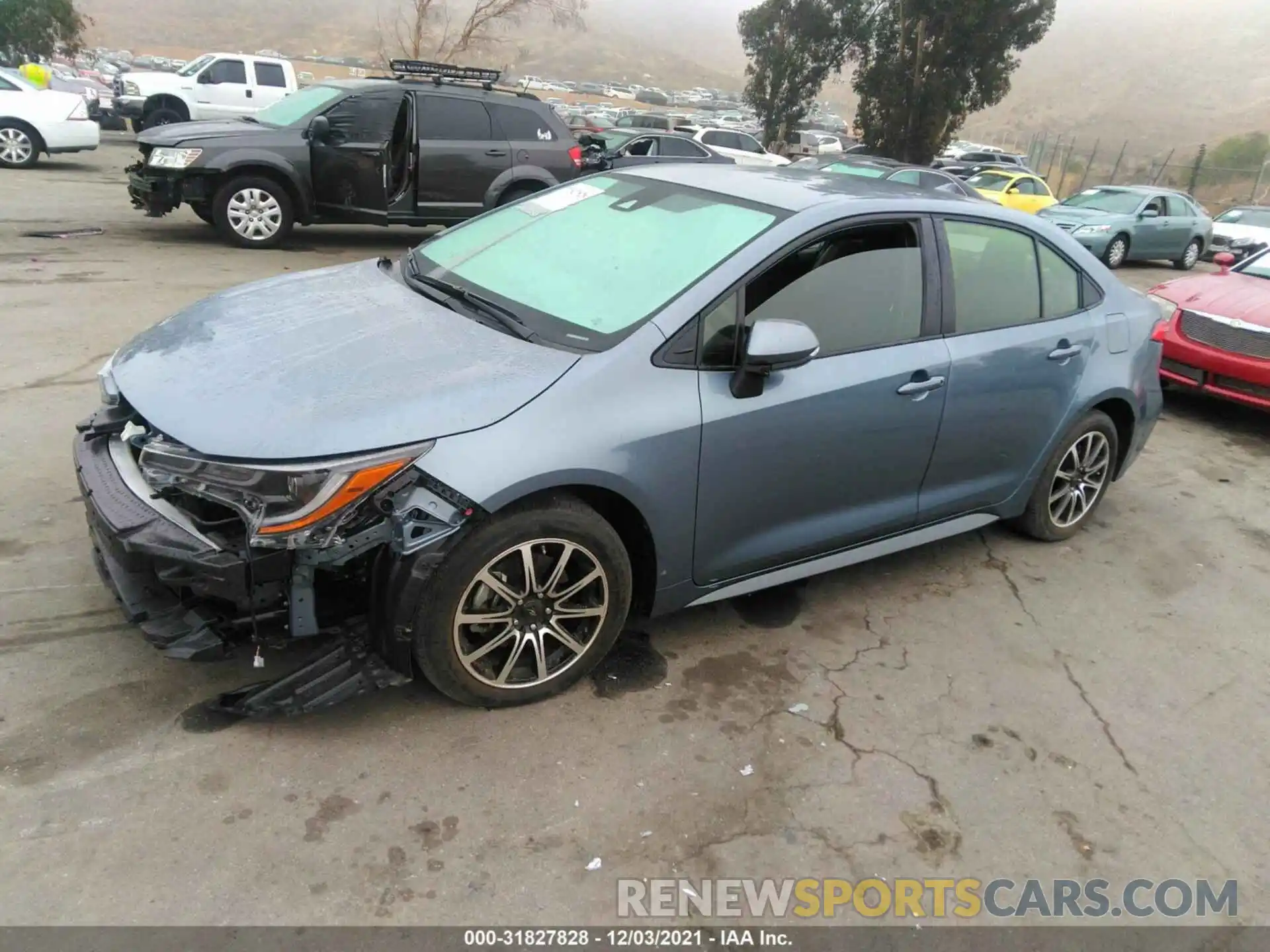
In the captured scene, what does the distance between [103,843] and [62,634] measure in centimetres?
106

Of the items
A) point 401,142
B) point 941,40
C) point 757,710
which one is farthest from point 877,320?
point 941,40

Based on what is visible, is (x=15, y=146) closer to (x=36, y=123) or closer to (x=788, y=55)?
(x=36, y=123)

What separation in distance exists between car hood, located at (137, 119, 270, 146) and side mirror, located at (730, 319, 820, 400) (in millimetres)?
8190

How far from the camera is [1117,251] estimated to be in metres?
16.0

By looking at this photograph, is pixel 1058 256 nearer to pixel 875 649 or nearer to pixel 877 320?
pixel 877 320

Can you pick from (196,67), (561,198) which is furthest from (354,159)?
(196,67)

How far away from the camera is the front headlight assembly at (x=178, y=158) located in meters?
9.03

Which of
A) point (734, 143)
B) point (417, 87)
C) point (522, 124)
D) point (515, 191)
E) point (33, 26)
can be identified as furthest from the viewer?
point (33, 26)

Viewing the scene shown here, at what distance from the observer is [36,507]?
3.97 metres

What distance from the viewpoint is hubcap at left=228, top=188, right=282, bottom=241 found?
378 inches

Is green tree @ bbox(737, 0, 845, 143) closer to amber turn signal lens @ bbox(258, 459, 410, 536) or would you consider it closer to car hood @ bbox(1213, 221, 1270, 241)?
car hood @ bbox(1213, 221, 1270, 241)

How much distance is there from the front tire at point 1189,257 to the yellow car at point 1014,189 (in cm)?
253

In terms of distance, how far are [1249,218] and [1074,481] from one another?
62.1 ft

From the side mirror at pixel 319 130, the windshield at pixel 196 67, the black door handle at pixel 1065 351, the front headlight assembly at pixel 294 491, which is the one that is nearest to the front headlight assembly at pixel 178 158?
the side mirror at pixel 319 130
